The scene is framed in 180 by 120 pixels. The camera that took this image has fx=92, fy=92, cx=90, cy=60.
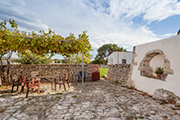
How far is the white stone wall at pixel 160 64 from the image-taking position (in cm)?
326

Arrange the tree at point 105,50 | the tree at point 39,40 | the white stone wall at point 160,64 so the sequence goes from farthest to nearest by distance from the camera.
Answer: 1. the tree at point 105,50
2. the tree at point 39,40
3. the white stone wall at point 160,64

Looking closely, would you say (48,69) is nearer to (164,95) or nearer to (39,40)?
(39,40)

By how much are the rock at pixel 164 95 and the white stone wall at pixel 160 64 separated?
0.13 m

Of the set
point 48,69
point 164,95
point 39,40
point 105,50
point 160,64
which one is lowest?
point 164,95

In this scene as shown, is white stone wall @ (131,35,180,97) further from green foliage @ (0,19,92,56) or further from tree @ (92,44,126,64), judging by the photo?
tree @ (92,44,126,64)

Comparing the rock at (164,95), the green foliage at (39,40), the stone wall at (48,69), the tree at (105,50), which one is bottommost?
the rock at (164,95)

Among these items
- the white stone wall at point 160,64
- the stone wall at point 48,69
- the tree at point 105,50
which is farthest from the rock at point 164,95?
the tree at point 105,50

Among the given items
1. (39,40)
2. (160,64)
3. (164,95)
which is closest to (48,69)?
(39,40)

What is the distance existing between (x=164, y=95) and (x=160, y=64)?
193 centimetres

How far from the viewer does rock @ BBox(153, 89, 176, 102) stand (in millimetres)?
3302

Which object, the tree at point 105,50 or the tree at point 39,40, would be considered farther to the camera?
the tree at point 105,50

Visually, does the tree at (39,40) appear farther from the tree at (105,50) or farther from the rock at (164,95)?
the tree at (105,50)

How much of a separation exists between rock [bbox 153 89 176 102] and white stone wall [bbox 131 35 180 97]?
0.43ft

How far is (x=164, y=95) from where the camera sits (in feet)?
11.4
